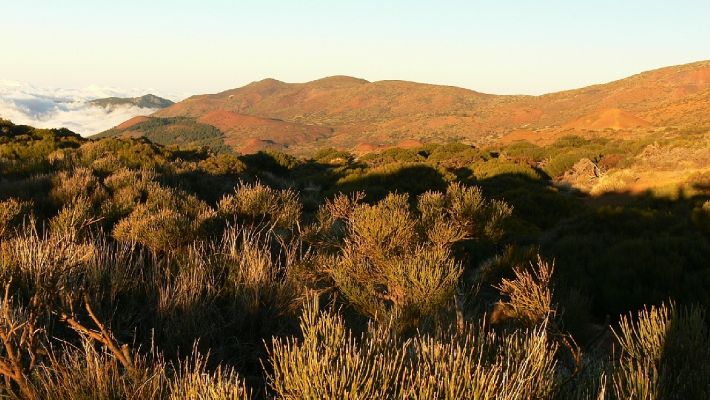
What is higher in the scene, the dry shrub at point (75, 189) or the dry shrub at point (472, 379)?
the dry shrub at point (75, 189)

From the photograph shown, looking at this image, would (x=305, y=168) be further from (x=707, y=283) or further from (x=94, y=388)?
(x=94, y=388)

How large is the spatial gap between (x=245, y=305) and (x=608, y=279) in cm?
518

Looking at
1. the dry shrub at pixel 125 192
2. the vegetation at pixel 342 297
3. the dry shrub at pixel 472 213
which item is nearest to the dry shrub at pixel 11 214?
A: the vegetation at pixel 342 297

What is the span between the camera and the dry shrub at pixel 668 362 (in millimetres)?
2395

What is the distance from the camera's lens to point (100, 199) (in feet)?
32.1

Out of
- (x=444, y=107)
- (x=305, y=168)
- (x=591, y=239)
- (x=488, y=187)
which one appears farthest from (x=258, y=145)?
(x=591, y=239)

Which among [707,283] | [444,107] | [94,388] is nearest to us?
[94,388]

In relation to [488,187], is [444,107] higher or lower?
higher

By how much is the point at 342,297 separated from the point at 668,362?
3.16m

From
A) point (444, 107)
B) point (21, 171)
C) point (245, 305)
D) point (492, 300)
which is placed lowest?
point (492, 300)

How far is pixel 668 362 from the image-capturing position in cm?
276

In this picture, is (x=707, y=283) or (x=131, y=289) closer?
(x=131, y=289)

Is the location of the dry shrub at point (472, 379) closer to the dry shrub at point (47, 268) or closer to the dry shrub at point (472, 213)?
the dry shrub at point (47, 268)

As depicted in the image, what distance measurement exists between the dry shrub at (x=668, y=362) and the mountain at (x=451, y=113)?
4100cm
